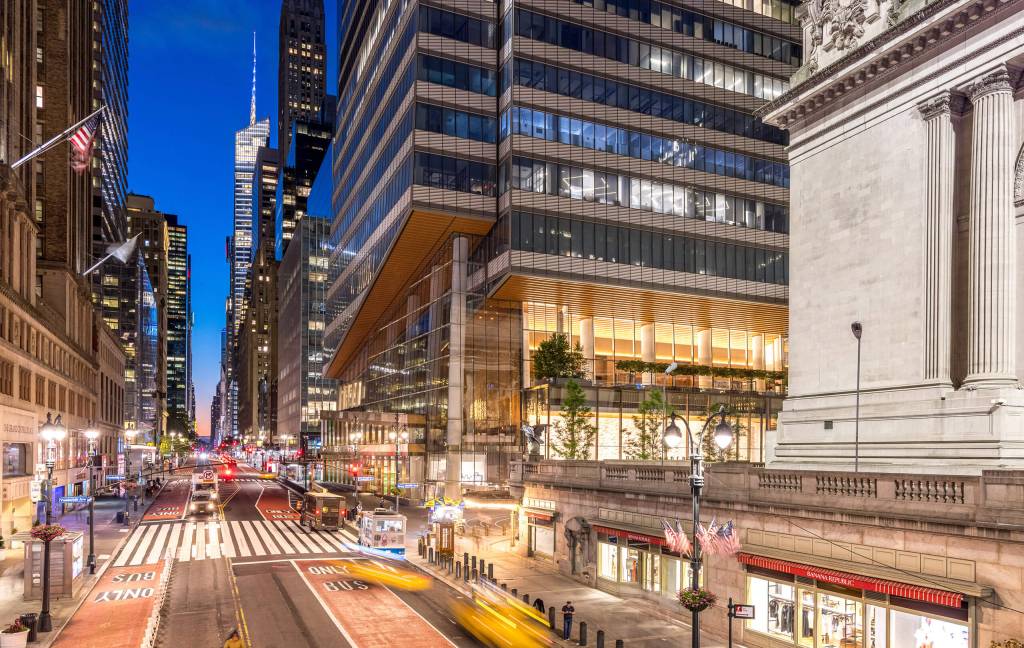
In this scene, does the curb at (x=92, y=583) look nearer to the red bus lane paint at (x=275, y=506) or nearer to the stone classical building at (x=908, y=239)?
the red bus lane paint at (x=275, y=506)

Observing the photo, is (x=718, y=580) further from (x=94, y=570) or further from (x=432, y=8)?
(x=432, y=8)

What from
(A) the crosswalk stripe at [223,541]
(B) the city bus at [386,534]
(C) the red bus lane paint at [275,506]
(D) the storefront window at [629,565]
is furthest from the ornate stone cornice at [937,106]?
(C) the red bus lane paint at [275,506]

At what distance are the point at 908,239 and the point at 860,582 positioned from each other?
12.6m

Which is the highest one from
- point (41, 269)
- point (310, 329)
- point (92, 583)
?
point (41, 269)

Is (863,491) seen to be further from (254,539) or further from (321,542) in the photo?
(254,539)

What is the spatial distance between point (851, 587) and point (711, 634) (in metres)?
5.82

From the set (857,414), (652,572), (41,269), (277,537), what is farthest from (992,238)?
(41,269)

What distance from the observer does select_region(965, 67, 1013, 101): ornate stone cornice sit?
83.9 ft

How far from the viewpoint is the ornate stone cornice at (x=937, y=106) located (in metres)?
27.0

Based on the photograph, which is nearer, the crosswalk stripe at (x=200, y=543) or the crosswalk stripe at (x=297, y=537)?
the crosswalk stripe at (x=200, y=543)

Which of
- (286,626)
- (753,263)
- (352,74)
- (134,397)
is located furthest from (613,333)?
(134,397)

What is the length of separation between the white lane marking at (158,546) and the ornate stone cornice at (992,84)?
4035 cm

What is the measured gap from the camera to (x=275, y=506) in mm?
73750

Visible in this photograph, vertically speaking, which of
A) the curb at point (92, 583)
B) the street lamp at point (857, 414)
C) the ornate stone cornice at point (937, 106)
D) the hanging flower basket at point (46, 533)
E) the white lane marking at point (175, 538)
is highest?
the ornate stone cornice at point (937, 106)
